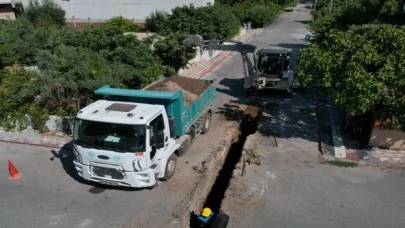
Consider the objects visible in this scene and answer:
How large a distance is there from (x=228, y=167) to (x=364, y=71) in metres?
5.40

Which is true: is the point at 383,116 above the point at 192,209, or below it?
above

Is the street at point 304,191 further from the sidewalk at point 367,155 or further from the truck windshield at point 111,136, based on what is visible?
the truck windshield at point 111,136

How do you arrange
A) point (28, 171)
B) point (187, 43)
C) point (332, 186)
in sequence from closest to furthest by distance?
point (332, 186), point (28, 171), point (187, 43)

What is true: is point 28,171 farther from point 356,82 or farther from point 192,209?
point 356,82

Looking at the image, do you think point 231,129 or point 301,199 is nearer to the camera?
point 301,199

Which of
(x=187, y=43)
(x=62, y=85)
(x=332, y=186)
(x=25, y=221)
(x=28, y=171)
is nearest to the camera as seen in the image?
(x=25, y=221)

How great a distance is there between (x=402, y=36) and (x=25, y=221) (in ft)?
40.0

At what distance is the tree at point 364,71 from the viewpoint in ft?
34.0

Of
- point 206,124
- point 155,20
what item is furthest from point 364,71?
point 155,20

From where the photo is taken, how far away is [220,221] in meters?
7.71

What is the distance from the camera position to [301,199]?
9.23 meters

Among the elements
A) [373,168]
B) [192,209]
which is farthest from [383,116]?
[192,209]

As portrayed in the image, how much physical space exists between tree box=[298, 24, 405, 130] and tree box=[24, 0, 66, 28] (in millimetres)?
28685

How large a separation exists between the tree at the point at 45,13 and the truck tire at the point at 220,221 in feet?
101
